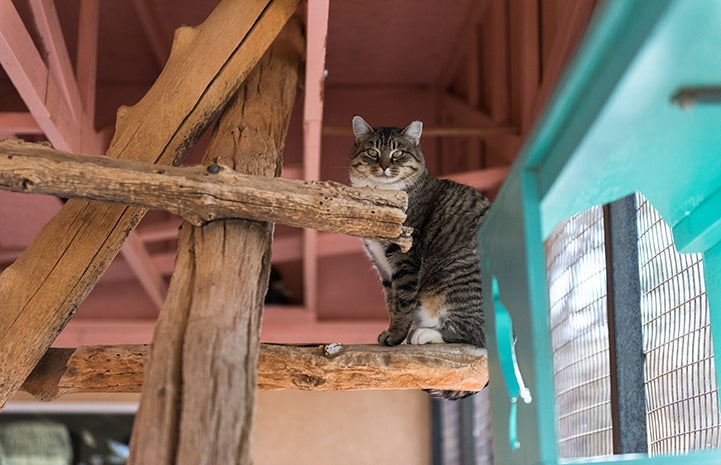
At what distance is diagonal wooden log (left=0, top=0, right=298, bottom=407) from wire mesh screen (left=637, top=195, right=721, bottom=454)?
1224 mm

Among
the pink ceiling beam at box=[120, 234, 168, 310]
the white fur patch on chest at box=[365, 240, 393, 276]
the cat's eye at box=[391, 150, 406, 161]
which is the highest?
the cat's eye at box=[391, 150, 406, 161]

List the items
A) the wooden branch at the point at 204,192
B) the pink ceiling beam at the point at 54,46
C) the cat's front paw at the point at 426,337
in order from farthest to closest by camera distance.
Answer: the pink ceiling beam at the point at 54,46 → the cat's front paw at the point at 426,337 → the wooden branch at the point at 204,192

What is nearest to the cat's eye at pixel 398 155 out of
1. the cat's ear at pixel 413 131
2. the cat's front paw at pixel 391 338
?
the cat's ear at pixel 413 131

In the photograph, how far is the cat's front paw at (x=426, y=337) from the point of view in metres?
2.53

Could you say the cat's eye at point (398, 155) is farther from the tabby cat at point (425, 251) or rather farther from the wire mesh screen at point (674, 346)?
the wire mesh screen at point (674, 346)

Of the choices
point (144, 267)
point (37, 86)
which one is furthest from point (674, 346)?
point (144, 267)

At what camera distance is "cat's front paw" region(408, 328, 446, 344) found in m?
2.53

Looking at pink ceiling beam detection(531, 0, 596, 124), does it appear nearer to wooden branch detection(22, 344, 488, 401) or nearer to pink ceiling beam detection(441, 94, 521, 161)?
pink ceiling beam detection(441, 94, 521, 161)

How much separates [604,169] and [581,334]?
5.72ft

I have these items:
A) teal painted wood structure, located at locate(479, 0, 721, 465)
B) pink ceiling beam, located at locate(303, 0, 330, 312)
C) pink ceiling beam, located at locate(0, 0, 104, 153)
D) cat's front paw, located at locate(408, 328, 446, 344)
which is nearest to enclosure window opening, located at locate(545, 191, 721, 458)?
teal painted wood structure, located at locate(479, 0, 721, 465)

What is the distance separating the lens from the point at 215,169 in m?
1.78

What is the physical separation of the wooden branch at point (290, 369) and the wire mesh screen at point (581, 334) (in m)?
0.59

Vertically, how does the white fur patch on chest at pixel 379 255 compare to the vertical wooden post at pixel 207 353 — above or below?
above

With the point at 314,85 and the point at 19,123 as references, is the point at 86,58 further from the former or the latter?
the point at 314,85
